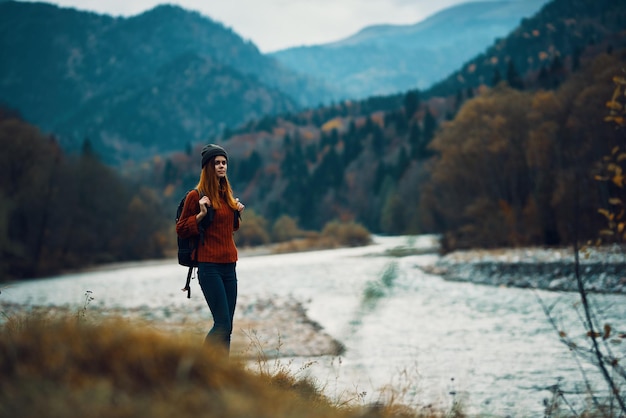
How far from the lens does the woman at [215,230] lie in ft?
18.1

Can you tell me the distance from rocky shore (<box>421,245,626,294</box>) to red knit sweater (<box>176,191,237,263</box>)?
18202 mm

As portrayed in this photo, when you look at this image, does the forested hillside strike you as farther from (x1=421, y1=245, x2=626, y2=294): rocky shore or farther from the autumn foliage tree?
(x1=421, y1=245, x2=626, y2=294): rocky shore

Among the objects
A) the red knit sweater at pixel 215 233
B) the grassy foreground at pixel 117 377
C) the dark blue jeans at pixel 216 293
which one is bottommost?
the dark blue jeans at pixel 216 293

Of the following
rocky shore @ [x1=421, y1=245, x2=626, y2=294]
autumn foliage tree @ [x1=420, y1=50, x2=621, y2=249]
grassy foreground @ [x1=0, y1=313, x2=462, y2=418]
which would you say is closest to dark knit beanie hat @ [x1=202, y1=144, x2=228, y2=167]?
grassy foreground @ [x1=0, y1=313, x2=462, y2=418]

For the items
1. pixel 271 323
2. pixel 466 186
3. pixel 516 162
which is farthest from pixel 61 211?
pixel 271 323

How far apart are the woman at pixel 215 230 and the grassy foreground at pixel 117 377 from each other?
2661 millimetres

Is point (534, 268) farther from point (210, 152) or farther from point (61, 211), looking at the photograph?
point (61, 211)

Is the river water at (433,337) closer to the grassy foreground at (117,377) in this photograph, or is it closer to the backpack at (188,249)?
the grassy foreground at (117,377)

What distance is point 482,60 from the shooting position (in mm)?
180375

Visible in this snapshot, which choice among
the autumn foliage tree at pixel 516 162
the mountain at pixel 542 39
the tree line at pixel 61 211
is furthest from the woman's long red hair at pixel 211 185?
the mountain at pixel 542 39

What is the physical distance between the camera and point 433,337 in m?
14.6

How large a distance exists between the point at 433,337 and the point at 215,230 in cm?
1017

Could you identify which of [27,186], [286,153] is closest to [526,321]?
[27,186]

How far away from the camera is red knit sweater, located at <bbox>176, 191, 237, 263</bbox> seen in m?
5.58
